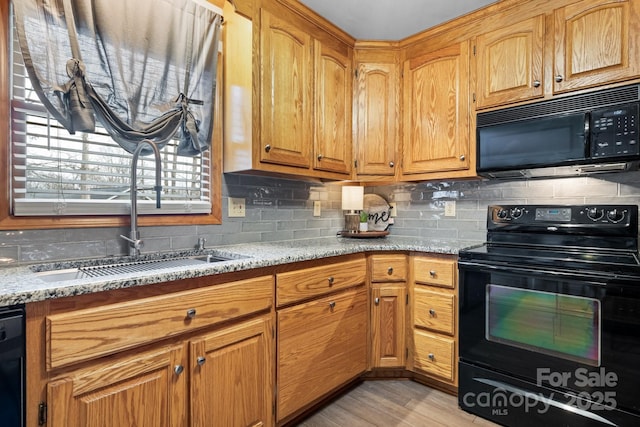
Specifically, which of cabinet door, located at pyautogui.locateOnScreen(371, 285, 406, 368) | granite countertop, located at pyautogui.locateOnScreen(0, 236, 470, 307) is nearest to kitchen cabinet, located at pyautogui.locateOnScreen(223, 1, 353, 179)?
granite countertop, located at pyautogui.locateOnScreen(0, 236, 470, 307)

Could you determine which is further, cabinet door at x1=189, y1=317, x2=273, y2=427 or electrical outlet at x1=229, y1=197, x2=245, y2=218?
electrical outlet at x1=229, y1=197, x2=245, y2=218

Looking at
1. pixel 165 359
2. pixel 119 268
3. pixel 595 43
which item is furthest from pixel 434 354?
pixel 595 43

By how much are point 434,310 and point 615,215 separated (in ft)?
3.55

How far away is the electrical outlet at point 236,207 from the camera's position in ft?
6.57

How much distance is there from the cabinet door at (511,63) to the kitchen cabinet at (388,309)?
3.79 feet

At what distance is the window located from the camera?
1311mm

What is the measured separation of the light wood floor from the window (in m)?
1.33

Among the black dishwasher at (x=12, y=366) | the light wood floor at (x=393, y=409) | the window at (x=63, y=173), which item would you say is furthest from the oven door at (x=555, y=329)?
the black dishwasher at (x=12, y=366)

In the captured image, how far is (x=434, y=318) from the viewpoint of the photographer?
200 cm

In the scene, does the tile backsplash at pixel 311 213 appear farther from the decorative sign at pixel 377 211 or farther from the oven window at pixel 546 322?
the oven window at pixel 546 322

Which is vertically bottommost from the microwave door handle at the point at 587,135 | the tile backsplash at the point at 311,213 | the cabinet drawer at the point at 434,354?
the cabinet drawer at the point at 434,354

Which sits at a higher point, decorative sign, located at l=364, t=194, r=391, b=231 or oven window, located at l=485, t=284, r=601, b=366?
decorative sign, located at l=364, t=194, r=391, b=231

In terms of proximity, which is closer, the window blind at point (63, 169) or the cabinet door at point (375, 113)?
the window blind at point (63, 169)

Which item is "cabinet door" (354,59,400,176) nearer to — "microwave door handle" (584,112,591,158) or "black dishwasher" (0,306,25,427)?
"microwave door handle" (584,112,591,158)
